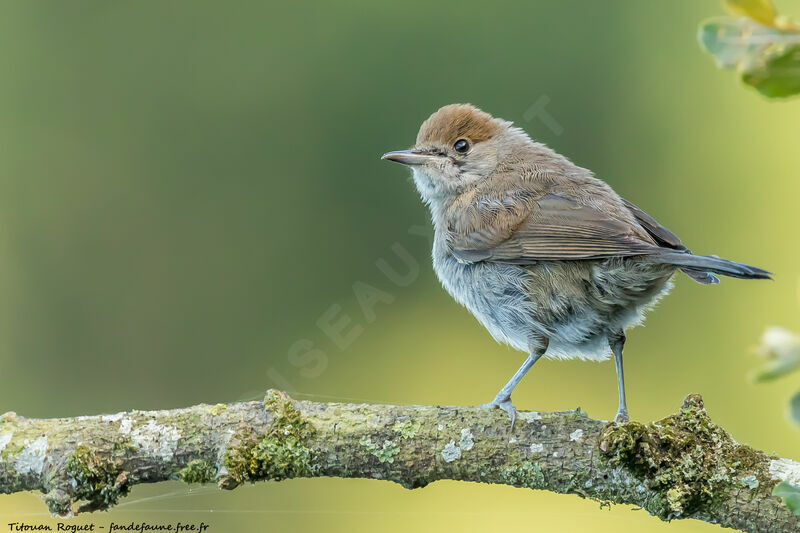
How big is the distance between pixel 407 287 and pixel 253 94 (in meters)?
2.73

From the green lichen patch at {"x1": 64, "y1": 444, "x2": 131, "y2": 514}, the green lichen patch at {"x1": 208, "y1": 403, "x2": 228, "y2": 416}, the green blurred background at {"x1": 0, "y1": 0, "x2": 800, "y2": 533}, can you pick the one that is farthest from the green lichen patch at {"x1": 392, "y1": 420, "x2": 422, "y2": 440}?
the green blurred background at {"x1": 0, "y1": 0, "x2": 800, "y2": 533}

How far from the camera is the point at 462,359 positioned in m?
8.12

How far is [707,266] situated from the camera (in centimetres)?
346

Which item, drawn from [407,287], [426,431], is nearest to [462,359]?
[407,287]

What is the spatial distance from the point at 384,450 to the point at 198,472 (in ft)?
2.20

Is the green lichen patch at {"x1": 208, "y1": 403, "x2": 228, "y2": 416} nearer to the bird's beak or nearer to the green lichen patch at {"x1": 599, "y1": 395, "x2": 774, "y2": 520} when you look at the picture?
the green lichen patch at {"x1": 599, "y1": 395, "x2": 774, "y2": 520}

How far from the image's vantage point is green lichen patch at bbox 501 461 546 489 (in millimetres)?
3172

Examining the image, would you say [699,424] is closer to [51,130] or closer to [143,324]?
[143,324]

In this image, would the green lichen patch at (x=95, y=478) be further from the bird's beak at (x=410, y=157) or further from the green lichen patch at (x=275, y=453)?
the bird's beak at (x=410, y=157)

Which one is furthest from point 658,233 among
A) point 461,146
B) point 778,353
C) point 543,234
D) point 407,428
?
point 778,353

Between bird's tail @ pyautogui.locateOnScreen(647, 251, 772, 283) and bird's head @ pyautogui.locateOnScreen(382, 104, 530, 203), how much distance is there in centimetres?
152

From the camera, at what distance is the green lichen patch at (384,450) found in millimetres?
3203

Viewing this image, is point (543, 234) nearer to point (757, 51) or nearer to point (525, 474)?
point (525, 474)

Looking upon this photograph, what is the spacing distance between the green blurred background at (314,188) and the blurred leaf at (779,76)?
6.21 meters
